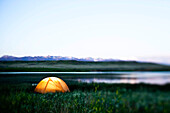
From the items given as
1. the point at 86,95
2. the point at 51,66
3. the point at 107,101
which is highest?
the point at 51,66

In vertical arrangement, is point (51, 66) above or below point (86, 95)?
above

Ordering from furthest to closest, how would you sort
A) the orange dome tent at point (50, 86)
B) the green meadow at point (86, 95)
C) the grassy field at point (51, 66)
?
the orange dome tent at point (50, 86) → the grassy field at point (51, 66) → the green meadow at point (86, 95)

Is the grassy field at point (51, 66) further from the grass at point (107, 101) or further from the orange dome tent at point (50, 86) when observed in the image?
the orange dome tent at point (50, 86)

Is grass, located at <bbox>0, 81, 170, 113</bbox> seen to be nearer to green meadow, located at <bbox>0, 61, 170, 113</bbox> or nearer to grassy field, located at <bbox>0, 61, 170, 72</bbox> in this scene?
green meadow, located at <bbox>0, 61, 170, 113</bbox>

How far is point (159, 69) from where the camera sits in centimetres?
275

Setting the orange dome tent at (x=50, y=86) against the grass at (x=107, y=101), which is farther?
the orange dome tent at (x=50, y=86)

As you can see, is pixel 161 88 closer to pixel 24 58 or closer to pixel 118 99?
pixel 118 99

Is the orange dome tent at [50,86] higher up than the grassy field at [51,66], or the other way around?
the grassy field at [51,66]

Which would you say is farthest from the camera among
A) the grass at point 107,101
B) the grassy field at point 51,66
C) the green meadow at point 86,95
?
the grassy field at point 51,66

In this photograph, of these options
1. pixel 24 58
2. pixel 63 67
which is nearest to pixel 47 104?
pixel 63 67

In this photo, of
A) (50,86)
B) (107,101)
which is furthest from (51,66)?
(107,101)

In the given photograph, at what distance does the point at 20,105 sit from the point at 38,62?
4.26m

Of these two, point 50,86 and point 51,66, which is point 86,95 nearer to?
point 51,66

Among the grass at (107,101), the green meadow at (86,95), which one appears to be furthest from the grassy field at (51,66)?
the grass at (107,101)
